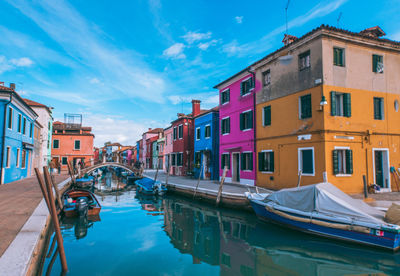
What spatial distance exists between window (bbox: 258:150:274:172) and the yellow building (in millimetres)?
181

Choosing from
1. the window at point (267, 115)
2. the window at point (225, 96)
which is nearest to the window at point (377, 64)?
the window at point (267, 115)

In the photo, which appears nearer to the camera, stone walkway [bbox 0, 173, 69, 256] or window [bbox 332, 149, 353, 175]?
stone walkway [bbox 0, 173, 69, 256]

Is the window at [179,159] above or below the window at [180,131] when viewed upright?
below

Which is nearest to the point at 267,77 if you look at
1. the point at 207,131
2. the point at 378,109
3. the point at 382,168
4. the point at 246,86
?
the point at 246,86

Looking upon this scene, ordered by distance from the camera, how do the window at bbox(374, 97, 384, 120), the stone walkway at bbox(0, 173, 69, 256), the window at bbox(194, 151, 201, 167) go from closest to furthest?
1. the stone walkway at bbox(0, 173, 69, 256)
2. the window at bbox(374, 97, 384, 120)
3. the window at bbox(194, 151, 201, 167)

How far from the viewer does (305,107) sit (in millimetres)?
13602

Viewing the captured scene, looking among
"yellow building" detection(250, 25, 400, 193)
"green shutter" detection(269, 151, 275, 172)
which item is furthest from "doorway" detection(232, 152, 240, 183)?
"yellow building" detection(250, 25, 400, 193)

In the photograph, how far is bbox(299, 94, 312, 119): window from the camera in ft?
43.8

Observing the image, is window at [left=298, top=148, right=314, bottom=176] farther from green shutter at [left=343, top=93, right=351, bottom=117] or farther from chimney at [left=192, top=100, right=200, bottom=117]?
chimney at [left=192, top=100, right=200, bottom=117]

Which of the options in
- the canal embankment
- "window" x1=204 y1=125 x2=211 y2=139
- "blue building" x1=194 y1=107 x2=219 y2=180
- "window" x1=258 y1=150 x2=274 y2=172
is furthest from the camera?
"window" x1=204 y1=125 x2=211 y2=139

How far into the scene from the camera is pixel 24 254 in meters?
4.96

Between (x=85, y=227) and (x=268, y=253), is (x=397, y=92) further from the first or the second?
(x=85, y=227)

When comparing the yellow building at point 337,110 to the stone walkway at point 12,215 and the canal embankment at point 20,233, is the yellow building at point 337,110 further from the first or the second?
the stone walkway at point 12,215

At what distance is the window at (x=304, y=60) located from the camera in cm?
1364
